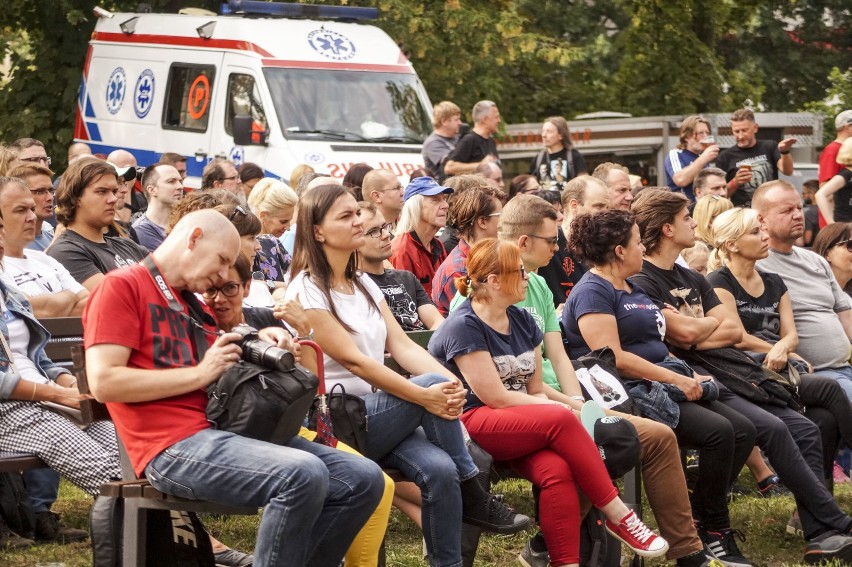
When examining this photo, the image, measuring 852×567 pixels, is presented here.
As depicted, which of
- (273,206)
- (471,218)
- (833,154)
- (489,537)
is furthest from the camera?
(833,154)

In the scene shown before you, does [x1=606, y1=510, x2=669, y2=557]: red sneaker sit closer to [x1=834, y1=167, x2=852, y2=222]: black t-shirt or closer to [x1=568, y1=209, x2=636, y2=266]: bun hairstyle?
[x1=568, y1=209, x2=636, y2=266]: bun hairstyle

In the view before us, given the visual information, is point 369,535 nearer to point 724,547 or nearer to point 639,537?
point 639,537

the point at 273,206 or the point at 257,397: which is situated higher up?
the point at 257,397

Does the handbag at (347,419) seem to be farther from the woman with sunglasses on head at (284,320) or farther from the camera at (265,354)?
the camera at (265,354)

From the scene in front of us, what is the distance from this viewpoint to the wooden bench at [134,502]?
4.65m

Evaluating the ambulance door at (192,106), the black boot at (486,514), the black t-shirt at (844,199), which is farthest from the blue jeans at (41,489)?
the ambulance door at (192,106)

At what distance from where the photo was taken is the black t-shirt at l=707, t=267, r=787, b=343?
300 inches

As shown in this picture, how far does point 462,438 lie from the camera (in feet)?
17.9

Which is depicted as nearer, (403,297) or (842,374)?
(403,297)

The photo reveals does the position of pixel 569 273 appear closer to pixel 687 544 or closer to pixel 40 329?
pixel 687 544

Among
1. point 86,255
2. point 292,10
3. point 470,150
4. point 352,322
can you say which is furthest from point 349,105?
point 352,322

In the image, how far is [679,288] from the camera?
7102mm

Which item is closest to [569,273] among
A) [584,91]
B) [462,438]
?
[462,438]

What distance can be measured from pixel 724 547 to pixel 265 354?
288cm
